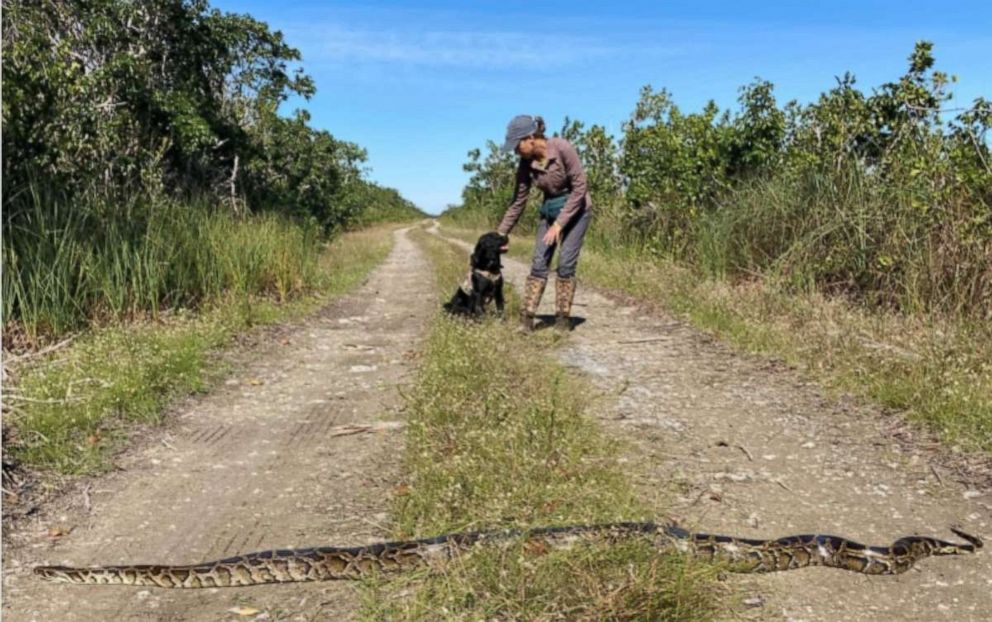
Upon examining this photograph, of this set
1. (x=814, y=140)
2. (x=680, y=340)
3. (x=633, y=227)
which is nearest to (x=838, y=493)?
(x=680, y=340)

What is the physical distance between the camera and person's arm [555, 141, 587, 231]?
23.9ft

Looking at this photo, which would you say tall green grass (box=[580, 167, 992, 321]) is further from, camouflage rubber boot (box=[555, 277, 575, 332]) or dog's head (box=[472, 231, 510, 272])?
dog's head (box=[472, 231, 510, 272])

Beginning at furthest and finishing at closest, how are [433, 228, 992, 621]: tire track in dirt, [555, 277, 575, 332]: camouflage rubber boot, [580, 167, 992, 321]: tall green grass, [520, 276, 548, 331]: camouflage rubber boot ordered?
A: [555, 277, 575, 332]: camouflage rubber boot < [520, 276, 548, 331]: camouflage rubber boot < [580, 167, 992, 321]: tall green grass < [433, 228, 992, 621]: tire track in dirt

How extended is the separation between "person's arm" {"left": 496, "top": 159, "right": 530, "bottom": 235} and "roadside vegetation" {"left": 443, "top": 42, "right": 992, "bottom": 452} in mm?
2442

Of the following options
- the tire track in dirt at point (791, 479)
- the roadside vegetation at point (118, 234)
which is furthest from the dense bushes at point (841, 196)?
the roadside vegetation at point (118, 234)

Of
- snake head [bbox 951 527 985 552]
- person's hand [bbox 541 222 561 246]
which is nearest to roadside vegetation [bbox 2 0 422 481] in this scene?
person's hand [bbox 541 222 561 246]

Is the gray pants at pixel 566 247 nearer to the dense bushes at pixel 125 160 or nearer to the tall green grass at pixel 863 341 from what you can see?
the tall green grass at pixel 863 341

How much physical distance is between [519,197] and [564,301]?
1.24m

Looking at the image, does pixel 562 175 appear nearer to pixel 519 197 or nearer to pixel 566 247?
pixel 519 197

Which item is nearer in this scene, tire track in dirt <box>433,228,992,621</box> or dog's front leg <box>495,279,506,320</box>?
tire track in dirt <box>433,228,992,621</box>

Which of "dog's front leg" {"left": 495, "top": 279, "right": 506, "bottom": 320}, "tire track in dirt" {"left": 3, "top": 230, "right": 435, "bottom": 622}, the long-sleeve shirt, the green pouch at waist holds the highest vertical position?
the long-sleeve shirt

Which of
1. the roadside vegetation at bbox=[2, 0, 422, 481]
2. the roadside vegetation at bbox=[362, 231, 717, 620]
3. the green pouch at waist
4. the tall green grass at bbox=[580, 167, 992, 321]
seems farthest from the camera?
the green pouch at waist

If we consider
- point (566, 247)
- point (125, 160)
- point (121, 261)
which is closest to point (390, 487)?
point (566, 247)

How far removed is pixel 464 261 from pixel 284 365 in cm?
967
